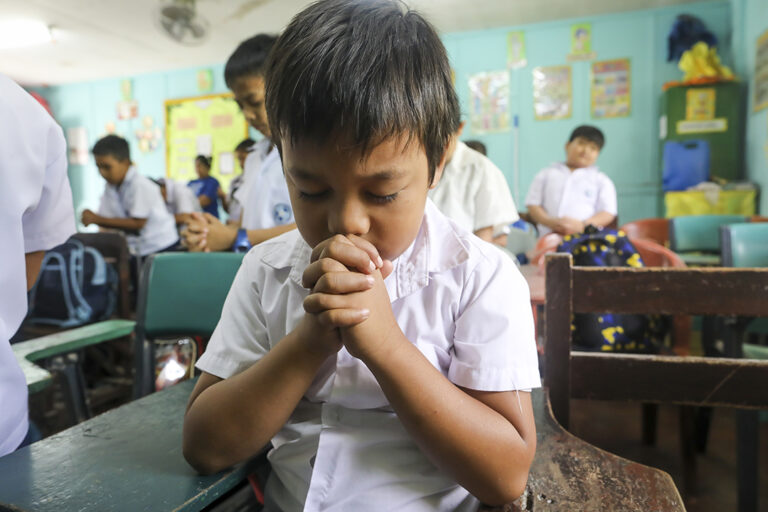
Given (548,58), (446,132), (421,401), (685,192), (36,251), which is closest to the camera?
(421,401)

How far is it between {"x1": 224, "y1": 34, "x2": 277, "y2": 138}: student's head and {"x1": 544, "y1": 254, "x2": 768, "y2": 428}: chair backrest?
108cm

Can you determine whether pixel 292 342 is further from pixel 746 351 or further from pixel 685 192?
pixel 685 192

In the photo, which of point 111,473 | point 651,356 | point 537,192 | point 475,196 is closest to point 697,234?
point 537,192

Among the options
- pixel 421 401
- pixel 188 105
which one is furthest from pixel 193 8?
pixel 421 401

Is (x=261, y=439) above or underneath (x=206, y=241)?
underneath

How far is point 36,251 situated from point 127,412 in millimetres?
407

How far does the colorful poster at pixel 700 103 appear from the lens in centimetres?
476

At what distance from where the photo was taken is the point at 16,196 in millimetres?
823

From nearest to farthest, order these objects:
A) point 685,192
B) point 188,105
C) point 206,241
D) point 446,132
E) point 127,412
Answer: point 446,132
point 127,412
point 206,241
point 685,192
point 188,105

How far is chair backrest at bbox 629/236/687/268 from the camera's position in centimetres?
215

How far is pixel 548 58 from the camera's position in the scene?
5.75 meters

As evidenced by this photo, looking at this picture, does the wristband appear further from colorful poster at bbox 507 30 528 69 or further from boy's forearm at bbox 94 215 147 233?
colorful poster at bbox 507 30 528 69

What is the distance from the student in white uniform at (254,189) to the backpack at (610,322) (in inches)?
40.2

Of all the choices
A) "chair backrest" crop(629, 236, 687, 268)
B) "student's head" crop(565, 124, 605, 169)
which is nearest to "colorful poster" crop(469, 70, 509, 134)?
"student's head" crop(565, 124, 605, 169)
